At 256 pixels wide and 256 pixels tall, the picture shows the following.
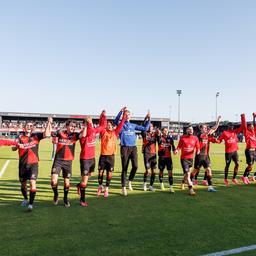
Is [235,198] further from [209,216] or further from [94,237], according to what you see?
[94,237]

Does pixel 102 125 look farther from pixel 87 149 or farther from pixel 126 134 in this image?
pixel 126 134

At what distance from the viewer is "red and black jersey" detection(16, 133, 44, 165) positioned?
7.36 m

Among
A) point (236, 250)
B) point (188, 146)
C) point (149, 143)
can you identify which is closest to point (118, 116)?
point (149, 143)

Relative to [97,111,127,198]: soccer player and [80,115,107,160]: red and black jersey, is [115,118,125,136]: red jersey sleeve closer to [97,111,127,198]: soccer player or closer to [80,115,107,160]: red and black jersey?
[97,111,127,198]: soccer player

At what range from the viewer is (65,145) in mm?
7602

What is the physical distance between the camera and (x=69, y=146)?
300 inches

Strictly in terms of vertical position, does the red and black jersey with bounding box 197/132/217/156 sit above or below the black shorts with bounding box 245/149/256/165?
above

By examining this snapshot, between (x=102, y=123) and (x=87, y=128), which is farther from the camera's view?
(x=102, y=123)

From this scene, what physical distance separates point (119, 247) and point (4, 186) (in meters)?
7.01

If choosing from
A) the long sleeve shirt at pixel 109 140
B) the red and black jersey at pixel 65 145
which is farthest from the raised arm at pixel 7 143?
the long sleeve shirt at pixel 109 140

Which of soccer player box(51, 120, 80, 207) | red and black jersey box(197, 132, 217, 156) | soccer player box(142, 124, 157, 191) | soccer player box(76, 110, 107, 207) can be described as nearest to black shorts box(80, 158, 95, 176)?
soccer player box(76, 110, 107, 207)

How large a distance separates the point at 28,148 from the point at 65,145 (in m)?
0.94

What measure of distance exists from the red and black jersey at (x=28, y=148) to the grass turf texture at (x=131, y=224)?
1206 mm

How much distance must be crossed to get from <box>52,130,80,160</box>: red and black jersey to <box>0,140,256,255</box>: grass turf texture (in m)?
1.30
